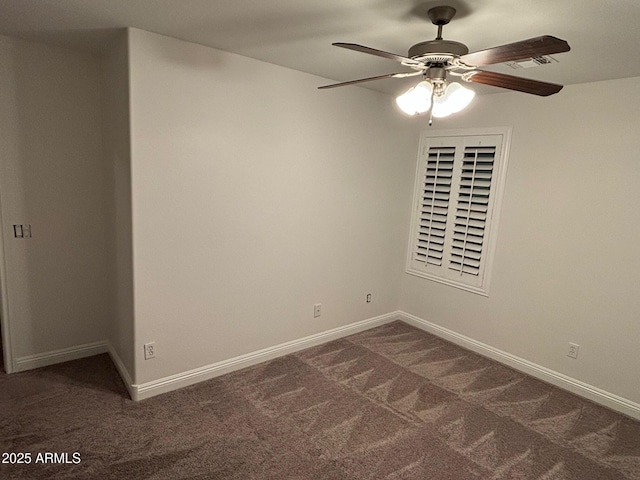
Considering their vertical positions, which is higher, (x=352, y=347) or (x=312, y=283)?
(x=312, y=283)

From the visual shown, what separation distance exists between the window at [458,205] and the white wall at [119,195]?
2.95m

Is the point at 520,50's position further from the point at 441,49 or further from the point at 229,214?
the point at 229,214

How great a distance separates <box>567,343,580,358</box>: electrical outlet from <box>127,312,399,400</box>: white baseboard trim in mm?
1838

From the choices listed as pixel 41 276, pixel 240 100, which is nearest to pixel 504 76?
pixel 240 100

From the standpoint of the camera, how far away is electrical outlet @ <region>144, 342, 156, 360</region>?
281cm

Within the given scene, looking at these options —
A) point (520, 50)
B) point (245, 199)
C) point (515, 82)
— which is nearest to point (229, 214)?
point (245, 199)

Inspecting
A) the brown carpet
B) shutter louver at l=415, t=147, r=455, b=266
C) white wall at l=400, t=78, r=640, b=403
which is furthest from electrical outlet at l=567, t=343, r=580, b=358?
shutter louver at l=415, t=147, r=455, b=266

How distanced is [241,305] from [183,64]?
1.88 m

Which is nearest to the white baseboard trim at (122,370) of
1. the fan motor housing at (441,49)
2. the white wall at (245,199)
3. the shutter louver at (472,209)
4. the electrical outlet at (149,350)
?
the white wall at (245,199)

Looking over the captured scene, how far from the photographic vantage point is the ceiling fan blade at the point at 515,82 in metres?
1.88

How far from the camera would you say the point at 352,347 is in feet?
12.7

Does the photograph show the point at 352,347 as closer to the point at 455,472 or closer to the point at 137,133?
the point at 455,472

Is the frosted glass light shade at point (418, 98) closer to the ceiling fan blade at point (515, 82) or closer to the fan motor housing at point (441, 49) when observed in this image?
the fan motor housing at point (441, 49)

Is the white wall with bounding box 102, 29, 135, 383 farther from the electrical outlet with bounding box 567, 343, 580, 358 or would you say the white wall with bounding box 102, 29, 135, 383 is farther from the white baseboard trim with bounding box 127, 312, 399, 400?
the electrical outlet with bounding box 567, 343, 580, 358
